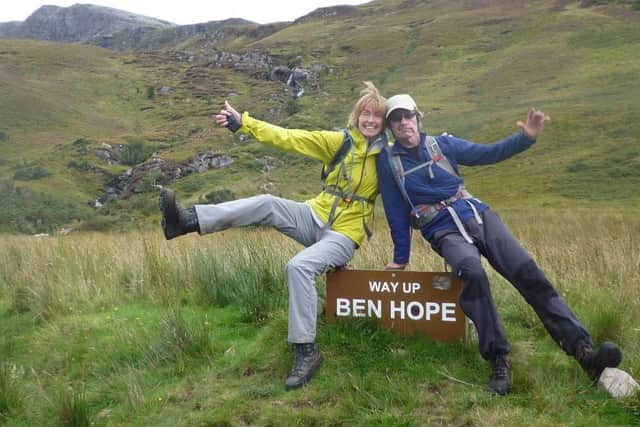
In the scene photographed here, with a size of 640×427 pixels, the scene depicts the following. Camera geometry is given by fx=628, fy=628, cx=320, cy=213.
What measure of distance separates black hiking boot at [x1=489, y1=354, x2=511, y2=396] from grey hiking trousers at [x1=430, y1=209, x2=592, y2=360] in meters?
0.04

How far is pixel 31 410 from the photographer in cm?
434

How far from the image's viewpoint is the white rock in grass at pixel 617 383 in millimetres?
3594

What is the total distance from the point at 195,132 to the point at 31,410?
68.6 m

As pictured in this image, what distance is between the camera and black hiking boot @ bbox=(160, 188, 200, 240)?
14.9 feet

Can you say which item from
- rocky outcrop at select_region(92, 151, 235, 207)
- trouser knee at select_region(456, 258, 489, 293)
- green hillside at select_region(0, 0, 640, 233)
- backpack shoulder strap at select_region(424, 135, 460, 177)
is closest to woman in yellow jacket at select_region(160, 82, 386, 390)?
backpack shoulder strap at select_region(424, 135, 460, 177)

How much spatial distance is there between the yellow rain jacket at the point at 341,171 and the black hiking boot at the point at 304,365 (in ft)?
3.01

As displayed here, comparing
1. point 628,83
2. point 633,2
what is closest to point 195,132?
point 628,83

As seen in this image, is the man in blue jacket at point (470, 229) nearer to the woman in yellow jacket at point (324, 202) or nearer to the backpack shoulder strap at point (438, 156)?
the backpack shoulder strap at point (438, 156)

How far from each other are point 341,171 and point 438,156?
0.74m

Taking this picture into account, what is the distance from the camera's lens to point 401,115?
461 centimetres

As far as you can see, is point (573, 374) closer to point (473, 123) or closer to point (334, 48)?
point (473, 123)

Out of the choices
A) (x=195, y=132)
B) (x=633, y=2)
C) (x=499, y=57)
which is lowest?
(x=195, y=132)

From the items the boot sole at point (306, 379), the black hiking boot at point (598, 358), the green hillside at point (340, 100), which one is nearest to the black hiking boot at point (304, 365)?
the boot sole at point (306, 379)

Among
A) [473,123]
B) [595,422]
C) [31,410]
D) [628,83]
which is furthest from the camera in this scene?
[628,83]
